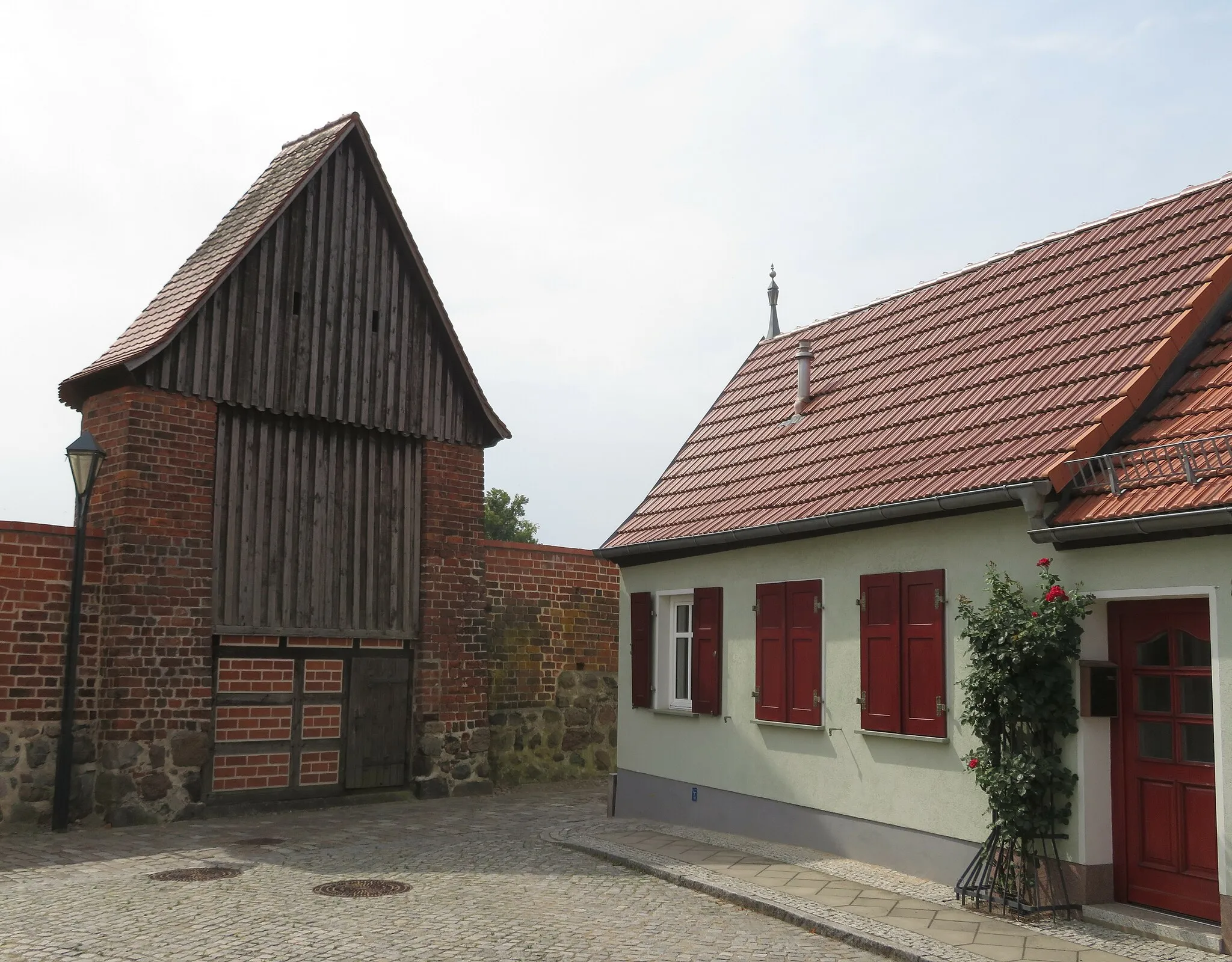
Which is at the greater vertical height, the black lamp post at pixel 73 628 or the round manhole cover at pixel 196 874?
the black lamp post at pixel 73 628

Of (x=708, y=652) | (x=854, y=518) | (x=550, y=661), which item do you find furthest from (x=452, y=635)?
(x=854, y=518)

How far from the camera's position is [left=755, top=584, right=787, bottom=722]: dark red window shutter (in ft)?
37.6

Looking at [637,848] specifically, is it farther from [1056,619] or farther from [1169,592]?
[1169,592]

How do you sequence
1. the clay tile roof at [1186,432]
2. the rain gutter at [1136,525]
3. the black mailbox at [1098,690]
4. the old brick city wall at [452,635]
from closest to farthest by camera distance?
the rain gutter at [1136,525]
the clay tile roof at [1186,432]
the black mailbox at [1098,690]
the old brick city wall at [452,635]

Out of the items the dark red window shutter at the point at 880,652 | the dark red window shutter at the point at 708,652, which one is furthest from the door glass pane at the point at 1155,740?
the dark red window shutter at the point at 708,652

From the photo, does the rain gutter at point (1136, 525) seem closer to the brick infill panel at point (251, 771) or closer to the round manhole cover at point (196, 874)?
the round manhole cover at point (196, 874)

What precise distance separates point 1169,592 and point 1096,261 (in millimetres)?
4449

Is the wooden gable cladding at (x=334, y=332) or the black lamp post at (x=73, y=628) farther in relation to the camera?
the wooden gable cladding at (x=334, y=332)

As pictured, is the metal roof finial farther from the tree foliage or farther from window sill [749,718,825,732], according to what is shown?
the tree foliage

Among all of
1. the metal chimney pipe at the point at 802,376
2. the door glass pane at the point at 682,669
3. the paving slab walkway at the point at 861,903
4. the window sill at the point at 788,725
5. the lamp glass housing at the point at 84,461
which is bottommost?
the paving slab walkway at the point at 861,903

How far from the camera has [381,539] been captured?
14.9 metres

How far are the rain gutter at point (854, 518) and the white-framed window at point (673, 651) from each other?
582 millimetres

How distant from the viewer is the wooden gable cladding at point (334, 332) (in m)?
13.7

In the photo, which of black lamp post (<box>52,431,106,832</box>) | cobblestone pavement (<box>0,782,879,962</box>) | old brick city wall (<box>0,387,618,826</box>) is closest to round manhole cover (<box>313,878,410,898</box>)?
cobblestone pavement (<box>0,782,879,962</box>)
